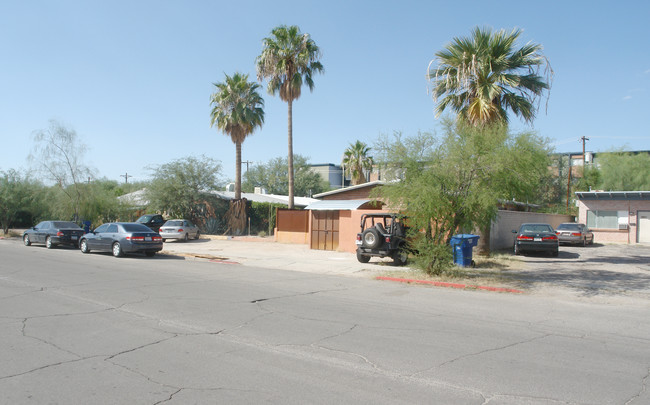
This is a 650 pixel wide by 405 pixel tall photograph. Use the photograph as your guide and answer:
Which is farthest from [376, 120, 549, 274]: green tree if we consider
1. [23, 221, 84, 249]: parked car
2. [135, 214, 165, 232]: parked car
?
[135, 214, 165, 232]: parked car

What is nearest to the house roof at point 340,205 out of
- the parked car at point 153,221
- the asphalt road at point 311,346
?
the asphalt road at point 311,346

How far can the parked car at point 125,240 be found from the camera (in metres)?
19.3

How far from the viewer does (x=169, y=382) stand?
503 centimetres

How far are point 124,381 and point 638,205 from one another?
34411mm

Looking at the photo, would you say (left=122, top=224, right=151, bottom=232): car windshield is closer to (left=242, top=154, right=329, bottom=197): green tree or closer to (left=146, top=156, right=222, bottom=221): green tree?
(left=146, top=156, right=222, bottom=221): green tree

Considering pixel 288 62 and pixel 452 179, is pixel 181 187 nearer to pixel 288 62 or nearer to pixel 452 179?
pixel 288 62

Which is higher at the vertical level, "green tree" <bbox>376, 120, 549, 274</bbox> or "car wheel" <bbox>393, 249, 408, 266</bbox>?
"green tree" <bbox>376, 120, 549, 274</bbox>

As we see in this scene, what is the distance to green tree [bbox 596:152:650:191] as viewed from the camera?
1571 inches

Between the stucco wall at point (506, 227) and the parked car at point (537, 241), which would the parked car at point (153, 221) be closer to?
the stucco wall at point (506, 227)

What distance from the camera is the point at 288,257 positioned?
66.4 ft

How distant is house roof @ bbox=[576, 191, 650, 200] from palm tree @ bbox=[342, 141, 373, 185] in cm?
1664

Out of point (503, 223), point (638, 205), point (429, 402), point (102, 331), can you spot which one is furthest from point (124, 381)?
point (638, 205)

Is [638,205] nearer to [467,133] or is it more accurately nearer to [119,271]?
[467,133]

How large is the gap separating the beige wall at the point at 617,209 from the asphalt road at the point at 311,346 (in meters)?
24.5
